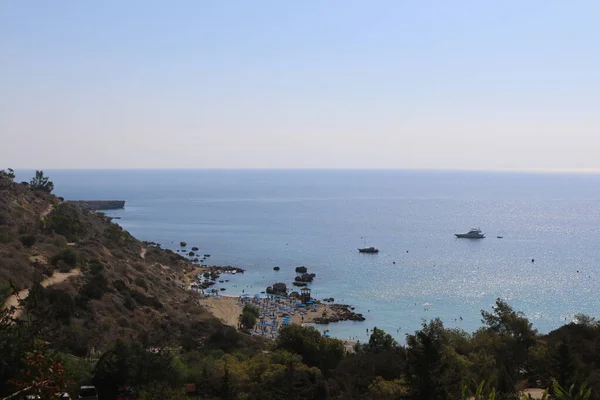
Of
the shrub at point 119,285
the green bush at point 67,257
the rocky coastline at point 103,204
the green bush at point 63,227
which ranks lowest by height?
the rocky coastline at point 103,204

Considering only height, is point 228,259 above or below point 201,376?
below

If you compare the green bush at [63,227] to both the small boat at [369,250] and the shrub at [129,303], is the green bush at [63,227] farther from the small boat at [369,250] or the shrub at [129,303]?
the small boat at [369,250]

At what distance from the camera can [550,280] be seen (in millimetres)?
70000

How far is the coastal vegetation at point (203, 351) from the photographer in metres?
14.7

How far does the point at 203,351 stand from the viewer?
25.8 metres

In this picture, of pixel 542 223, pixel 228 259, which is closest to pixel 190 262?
pixel 228 259

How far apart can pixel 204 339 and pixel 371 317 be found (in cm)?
2765

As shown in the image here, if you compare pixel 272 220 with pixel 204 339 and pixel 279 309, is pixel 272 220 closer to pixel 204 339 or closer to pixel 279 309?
pixel 279 309

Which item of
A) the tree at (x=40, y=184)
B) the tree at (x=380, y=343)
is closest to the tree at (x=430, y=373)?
the tree at (x=380, y=343)

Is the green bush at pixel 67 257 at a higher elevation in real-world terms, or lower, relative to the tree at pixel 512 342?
higher

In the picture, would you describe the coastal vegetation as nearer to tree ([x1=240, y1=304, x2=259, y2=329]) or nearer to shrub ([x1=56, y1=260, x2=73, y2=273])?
shrub ([x1=56, y1=260, x2=73, y2=273])

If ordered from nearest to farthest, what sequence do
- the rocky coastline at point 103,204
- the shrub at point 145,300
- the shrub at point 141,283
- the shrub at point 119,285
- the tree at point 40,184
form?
the shrub at point 119,285
the shrub at point 145,300
the shrub at point 141,283
the tree at point 40,184
the rocky coastline at point 103,204

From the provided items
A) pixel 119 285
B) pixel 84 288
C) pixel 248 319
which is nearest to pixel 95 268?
pixel 119 285

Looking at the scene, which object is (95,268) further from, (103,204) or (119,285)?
(103,204)
